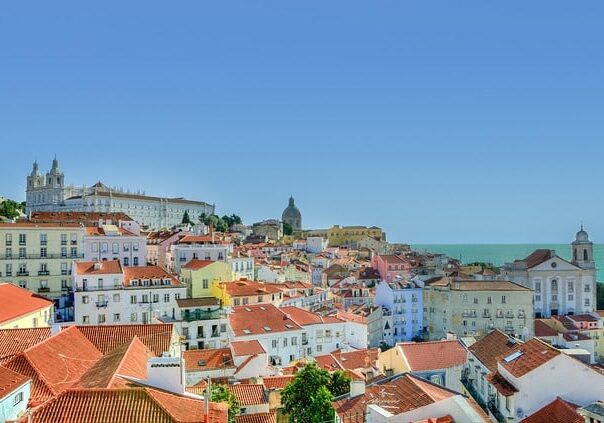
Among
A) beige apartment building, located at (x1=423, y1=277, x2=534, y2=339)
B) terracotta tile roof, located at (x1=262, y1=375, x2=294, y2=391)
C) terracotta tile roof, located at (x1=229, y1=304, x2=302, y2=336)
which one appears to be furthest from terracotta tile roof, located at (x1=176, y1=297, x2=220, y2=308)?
beige apartment building, located at (x1=423, y1=277, x2=534, y2=339)

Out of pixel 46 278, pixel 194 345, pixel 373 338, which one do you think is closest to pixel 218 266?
pixel 194 345

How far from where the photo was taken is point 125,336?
74.4ft

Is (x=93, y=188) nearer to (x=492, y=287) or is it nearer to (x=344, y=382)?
(x=492, y=287)

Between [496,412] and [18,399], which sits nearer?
[18,399]

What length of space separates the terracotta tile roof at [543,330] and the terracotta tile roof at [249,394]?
44.4 meters

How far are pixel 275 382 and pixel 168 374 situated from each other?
1734 centimetres

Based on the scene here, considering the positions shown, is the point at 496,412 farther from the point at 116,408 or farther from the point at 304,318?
the point at 304,318

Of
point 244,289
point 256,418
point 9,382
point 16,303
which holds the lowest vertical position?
point 256,418

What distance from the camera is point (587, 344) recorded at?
52.0 meters

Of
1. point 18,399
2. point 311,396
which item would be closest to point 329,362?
point 311,396

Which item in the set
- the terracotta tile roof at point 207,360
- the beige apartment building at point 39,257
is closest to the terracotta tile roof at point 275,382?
the terracotta tile roof at point 207,360

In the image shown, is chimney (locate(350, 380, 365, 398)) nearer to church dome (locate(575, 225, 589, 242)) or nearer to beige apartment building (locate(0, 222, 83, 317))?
beige apartment building (locate(0, 222, 83, 317))

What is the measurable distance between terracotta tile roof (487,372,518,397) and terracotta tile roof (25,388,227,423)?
1099cm

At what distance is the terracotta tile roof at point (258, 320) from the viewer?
145ft
